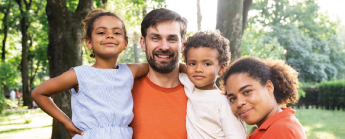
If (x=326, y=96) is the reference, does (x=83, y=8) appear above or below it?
above

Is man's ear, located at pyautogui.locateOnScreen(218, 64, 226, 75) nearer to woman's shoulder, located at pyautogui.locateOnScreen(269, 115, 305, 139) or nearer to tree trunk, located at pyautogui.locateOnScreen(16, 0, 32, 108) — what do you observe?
woman's shoulder, located at pyautogui.locateOnScreen(269, 115, 305, 139)

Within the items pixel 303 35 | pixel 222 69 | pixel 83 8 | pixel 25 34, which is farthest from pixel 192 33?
pixel 303 35

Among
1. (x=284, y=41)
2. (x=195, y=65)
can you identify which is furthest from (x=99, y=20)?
(x=284, y=41)

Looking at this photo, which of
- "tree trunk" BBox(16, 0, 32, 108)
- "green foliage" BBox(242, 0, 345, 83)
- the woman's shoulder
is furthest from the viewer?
"green foliage" BBox(242, 0, 345, 83)

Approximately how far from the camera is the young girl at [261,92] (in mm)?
2543

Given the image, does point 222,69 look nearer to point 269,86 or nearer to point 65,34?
point 269,86

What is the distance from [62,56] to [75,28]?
79 centimetres

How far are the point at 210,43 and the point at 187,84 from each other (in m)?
0.50

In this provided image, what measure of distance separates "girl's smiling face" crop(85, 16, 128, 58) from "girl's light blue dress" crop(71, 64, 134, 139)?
0.82 ft

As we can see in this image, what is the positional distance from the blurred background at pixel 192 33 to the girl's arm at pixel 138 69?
1.71 ft

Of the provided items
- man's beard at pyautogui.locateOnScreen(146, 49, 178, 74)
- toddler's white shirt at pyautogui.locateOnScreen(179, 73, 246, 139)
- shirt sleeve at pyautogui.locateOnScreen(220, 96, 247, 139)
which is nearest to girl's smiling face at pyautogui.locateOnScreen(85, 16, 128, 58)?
man's beard at pyautogui.locateOnScreen(146, 49, 178, 74)

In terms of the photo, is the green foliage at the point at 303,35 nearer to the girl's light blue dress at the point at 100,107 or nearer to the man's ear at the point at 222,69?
the man's ear at the point at 222,69

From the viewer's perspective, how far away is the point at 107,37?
3.13 metres

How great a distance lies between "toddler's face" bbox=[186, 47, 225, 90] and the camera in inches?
118
